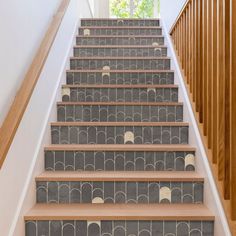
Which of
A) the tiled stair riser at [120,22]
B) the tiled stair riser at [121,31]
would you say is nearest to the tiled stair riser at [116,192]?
the tiled stair riser at [121,31]

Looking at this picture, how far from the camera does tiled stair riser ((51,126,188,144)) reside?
9.71 feet

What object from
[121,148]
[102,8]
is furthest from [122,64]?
[102,8]

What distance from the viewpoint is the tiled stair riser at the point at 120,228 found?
7.04 ft

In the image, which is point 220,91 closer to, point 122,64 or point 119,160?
point 119,160

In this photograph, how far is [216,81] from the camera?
7.20 ft

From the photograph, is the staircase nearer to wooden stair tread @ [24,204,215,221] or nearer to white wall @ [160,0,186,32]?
wooden stair tread @ [24,204,215,221]

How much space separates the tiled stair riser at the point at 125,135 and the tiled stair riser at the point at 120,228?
2.96 ft

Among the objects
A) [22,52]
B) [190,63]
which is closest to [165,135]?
[190,63]

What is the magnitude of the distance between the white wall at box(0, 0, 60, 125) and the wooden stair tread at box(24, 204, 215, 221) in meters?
0.62

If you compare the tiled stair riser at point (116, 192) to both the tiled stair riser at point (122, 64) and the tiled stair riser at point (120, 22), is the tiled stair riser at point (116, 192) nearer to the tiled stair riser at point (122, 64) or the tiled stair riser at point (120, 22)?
the tiled stair riser at point (122, 64)

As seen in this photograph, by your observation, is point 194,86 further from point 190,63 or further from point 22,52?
point 22,52

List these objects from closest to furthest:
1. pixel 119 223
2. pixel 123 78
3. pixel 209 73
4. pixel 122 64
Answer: pixel 119 223 < pixel 209 73 < pixel 123 78 < pixel 122 64

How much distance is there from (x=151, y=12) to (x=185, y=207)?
6487 mm

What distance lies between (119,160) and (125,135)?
32cm
